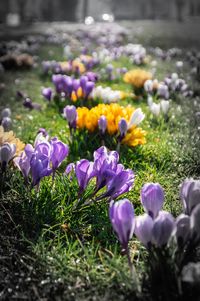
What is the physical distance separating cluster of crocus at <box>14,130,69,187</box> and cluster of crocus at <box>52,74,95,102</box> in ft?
6.35

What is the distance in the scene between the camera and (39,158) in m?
1.99

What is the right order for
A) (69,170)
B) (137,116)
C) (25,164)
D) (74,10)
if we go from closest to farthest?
(25,164), (69,170), (137,116), (74,10)

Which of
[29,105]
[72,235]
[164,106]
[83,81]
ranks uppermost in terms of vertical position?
[83,81]

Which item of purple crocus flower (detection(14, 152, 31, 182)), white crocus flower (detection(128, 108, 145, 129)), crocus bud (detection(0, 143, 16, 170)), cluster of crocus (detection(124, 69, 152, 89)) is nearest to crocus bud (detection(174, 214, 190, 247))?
purple crocus flower (detection(14, 152, 31, 182))

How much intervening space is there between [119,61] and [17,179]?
6907 millimetres

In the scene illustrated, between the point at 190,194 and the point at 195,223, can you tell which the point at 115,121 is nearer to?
the point at 190,194

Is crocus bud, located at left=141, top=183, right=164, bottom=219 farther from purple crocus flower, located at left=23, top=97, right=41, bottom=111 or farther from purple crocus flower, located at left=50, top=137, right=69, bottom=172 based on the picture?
purple crocus flower, located at left=23, top=97, right=41, bottom=111

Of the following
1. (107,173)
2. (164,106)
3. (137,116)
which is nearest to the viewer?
(107,173)

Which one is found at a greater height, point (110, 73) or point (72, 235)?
point (110, 73)

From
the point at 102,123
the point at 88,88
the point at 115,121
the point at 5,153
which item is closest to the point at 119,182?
the point at 5,153

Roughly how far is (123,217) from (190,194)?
32cm

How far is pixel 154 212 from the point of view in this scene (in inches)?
64.6

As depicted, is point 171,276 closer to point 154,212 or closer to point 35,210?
point 154,212

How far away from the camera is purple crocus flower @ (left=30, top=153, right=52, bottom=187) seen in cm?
196
